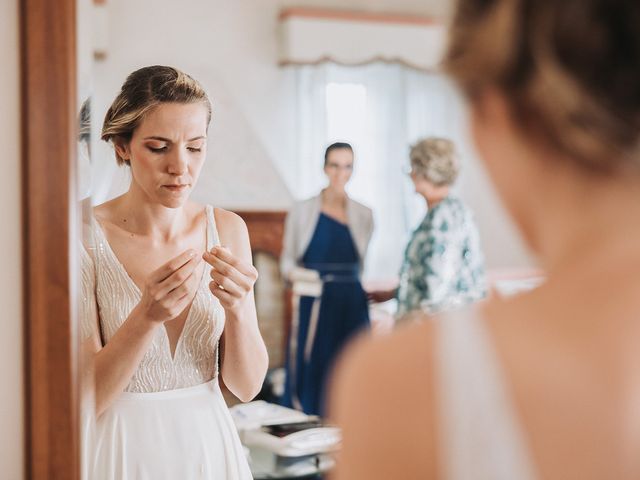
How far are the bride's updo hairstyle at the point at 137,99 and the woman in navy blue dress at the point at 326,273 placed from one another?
14.0 inches

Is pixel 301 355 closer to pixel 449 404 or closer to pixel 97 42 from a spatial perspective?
pixel 97 42

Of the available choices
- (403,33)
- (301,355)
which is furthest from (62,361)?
(403,33)

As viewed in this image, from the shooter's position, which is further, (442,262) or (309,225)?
(442,262)

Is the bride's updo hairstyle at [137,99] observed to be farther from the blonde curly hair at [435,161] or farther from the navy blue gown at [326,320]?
the blonde curly hair at [435,161]

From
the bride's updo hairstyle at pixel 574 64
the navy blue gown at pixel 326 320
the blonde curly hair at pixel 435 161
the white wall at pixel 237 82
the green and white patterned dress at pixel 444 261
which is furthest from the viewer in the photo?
the blonde curly hair at pixel 435 161

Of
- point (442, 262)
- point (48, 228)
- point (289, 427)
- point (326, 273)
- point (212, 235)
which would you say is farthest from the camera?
point (442, 262)

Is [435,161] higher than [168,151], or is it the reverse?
[435,161]

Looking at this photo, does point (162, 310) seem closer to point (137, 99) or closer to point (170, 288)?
point (170, 288)

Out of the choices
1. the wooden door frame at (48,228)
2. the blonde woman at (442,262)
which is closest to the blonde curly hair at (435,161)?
the blonde woman at (442,262)

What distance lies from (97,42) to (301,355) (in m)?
1.13

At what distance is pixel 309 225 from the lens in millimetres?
1474

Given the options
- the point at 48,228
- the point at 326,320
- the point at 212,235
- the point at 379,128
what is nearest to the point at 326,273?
the point at 326,320

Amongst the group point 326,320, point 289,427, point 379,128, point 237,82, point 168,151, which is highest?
point 379,128

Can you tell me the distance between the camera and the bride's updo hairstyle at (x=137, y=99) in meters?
0.87
